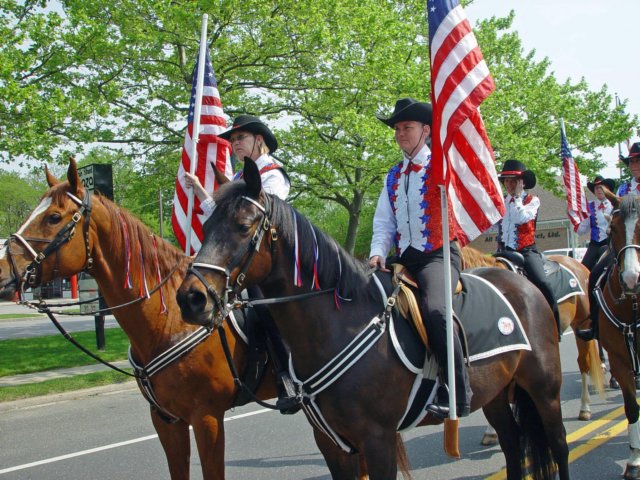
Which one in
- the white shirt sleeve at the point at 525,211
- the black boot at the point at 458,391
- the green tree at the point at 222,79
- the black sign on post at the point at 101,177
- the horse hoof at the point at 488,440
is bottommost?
the horse hoof at the point at 488,440

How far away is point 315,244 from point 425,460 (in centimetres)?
336

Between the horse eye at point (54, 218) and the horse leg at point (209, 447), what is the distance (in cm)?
171

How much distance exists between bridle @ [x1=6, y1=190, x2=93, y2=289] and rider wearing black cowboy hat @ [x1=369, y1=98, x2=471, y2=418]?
2029 mm

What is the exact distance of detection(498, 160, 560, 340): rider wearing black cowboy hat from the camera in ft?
24.3

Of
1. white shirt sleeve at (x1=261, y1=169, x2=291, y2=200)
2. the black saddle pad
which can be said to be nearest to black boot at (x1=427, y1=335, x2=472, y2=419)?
the black saddle pad

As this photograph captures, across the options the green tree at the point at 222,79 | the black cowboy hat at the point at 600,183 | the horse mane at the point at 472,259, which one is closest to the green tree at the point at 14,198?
the green tree at the point at 222,79

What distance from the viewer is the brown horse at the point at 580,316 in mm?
6832

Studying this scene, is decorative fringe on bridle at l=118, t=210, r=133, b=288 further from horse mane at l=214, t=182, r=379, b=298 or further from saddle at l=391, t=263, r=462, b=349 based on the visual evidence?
saddle at l=391, t=263, r=462, b=349

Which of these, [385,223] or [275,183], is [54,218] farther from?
[385,223]

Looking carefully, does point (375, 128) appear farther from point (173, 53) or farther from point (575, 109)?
point (575, 109)

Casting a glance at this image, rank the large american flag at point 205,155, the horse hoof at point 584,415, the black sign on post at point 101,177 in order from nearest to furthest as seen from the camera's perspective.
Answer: the large american flag at point 205,155 → the horse hoof at point 584,415 → the black sign on post at point 101,177

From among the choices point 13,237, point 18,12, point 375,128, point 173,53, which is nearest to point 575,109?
point 375,128

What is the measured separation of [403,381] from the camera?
11.5 ft

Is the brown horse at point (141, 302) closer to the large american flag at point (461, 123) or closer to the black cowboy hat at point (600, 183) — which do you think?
the large american flag at point (461, 123)
